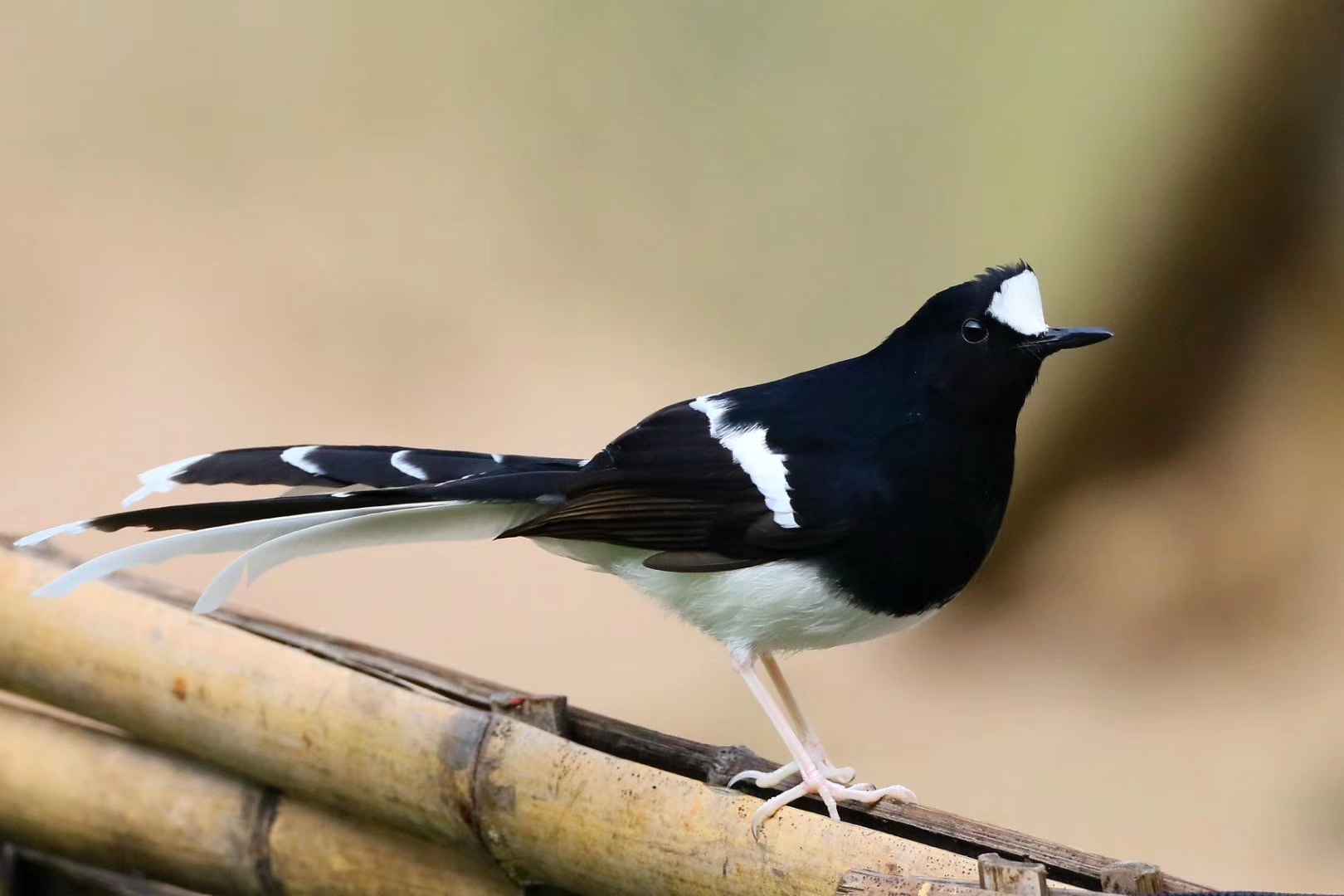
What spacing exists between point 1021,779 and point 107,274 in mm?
2732

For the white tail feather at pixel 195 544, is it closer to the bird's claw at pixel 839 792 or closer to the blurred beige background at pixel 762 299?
the bird's claw at pixel 839 792

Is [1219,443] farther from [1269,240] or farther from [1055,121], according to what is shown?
[1055,121]

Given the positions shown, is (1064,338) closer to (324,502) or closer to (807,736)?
(807,736)

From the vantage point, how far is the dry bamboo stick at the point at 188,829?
1.77 metres

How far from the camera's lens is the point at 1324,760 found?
131 inches

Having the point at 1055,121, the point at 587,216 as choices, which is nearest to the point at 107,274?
the point at 587,216

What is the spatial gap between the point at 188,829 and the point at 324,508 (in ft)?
2.01

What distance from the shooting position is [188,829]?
1.91 m

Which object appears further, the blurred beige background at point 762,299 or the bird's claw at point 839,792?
the blurred beige background at point 762,299

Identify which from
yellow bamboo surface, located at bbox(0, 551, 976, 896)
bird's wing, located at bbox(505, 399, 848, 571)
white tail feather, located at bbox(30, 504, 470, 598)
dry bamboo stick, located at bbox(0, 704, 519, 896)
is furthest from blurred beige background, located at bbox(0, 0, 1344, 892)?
white tail feather, located at bbox(30, 504, 470, 598)

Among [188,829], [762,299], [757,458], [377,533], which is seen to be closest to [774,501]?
[757,458]

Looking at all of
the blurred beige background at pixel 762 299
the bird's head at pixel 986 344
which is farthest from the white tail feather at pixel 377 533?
the blurred beige background at pixel 762 299

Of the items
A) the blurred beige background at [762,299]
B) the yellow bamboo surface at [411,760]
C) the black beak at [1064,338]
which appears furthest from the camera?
the blurred beige background at [762,299]

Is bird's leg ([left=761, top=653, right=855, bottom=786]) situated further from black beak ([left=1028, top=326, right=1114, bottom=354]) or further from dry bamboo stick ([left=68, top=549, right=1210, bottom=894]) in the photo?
black beak ([left=1028, top=326, right=1114, bottom=354])
